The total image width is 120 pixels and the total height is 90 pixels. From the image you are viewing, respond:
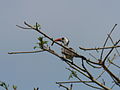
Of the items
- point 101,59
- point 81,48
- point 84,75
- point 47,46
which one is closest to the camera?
point 81,48

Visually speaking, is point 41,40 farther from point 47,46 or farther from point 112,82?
point 112,82

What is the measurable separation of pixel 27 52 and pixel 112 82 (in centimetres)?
169

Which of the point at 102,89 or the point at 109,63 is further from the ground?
the point at 109,63

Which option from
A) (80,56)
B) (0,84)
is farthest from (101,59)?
(0,84)

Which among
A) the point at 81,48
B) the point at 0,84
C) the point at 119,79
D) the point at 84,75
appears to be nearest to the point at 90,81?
the point at 84,75

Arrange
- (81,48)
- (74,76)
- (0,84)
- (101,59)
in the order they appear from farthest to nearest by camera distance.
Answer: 1. (0,84)
2. (74,76)
3. (101,59)
4. (81,48)

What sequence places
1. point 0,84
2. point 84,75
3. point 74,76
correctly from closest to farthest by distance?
1. point 84,75
2. point 74,76
3. point 0,84

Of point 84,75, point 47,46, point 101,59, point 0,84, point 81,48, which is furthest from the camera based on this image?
point 0,84

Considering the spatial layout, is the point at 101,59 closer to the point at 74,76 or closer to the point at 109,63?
the point at 109,63

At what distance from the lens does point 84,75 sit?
5328 mm

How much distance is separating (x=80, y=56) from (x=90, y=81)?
0.72 m

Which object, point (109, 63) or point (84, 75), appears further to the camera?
point (109, 63)

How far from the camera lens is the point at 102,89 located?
552 cm

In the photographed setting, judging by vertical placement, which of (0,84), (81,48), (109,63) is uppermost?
(81,48)
